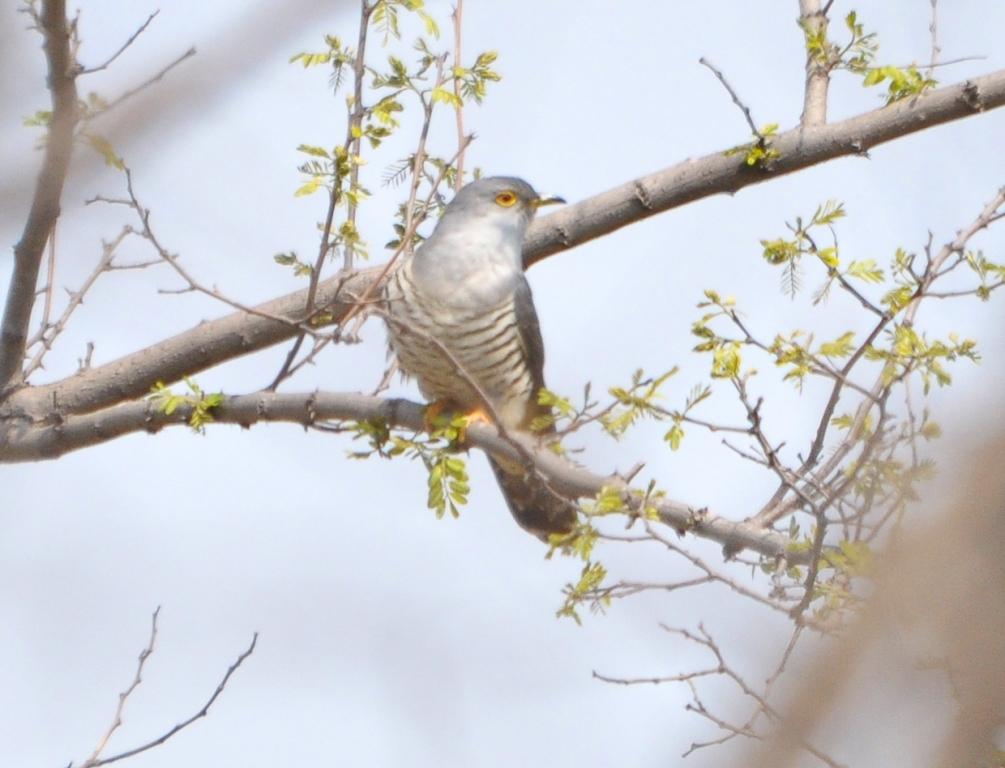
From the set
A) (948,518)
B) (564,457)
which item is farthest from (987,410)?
(564,457)

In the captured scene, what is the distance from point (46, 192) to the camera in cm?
143

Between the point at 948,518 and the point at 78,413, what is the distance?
155 inches

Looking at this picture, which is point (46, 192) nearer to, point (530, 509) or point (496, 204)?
point (530, 509)

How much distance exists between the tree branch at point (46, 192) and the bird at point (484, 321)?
1124 mm

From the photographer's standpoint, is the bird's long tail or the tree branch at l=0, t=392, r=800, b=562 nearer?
the tree branch at l=0, t=392, r=800, b=562

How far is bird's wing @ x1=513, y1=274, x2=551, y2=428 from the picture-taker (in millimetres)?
4895

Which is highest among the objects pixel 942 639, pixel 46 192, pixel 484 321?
pixel 484 321

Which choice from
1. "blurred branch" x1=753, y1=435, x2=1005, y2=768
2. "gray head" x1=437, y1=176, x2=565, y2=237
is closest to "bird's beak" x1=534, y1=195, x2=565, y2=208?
"gray head" x1=437, y1=176, x2=565, y2=237

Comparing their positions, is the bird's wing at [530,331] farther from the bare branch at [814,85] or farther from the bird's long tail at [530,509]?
the bare branch at [814,85]

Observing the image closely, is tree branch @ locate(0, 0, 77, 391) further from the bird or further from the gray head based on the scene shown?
the gray head

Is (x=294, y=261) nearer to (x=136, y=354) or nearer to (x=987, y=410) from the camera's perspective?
(x=136, y=354)

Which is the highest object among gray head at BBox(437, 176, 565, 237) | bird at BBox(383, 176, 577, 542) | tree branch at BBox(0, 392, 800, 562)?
gray head at BBox(437, 176, 565, 237)

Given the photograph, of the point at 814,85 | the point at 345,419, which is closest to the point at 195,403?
the point at 345,419

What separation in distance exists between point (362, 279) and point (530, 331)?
2.37ft
